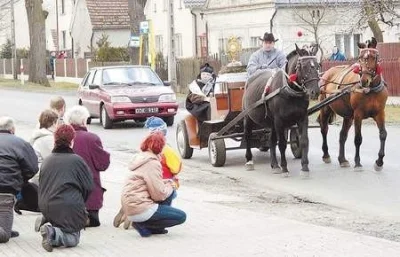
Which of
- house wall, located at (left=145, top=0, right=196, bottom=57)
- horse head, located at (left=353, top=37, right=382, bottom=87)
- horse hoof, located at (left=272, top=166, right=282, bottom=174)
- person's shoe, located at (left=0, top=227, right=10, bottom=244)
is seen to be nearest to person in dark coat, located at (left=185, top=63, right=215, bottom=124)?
horse hoof, located at (left=272, top=166, right=282, bottom=174)

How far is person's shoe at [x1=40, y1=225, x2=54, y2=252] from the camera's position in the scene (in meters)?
9.12

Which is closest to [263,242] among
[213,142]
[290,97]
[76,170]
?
[76,170]

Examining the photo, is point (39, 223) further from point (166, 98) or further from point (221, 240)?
point (166, 98)

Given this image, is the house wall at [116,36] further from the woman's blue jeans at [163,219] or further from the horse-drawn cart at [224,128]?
the woman's blue jeans at [163,219]

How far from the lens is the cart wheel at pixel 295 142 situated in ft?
55.7

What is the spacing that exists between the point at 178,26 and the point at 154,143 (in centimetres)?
5225

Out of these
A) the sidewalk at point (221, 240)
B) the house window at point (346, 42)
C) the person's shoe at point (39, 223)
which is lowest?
the sidewalk at point (221, 240)

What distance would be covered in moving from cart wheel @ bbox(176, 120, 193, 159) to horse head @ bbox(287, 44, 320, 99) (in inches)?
134

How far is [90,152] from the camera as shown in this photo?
10.4m

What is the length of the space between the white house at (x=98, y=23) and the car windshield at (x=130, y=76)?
46940 mm

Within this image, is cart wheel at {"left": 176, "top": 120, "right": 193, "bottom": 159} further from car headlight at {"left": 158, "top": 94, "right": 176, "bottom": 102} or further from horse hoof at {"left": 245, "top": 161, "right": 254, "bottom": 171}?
car headlight at {"left": 158, "top": 94, "right": 176, "bottom": 102}

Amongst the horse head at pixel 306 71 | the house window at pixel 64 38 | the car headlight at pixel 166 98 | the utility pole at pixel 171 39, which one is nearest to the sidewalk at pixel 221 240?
the horse head at pixel 306 71

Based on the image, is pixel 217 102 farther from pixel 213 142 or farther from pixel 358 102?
pixel 358 102

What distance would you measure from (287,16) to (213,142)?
32404mm
